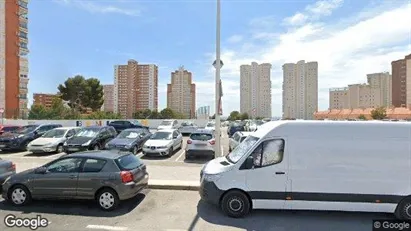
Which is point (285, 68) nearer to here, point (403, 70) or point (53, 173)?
point (403, 70)

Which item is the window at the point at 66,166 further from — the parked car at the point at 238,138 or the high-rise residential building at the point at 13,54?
the high-rise residential building at the point at 13,54

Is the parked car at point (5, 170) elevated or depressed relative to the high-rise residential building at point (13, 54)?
depressed

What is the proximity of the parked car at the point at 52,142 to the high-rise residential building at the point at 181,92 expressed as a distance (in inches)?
2261

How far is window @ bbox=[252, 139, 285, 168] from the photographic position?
647 cm

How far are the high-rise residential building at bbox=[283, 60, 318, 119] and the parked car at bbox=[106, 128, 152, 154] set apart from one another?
53222 millimetres

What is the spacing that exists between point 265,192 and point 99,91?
57.2 metres

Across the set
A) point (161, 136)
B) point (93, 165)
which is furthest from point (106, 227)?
point (161, 136)

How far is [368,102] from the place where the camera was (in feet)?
308

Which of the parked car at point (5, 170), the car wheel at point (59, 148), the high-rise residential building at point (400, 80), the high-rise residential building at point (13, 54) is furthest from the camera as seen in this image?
the high-rise residential building at point (400, 80)

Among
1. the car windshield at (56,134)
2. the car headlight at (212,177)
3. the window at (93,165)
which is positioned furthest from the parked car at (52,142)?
the car headlight at (212,177)

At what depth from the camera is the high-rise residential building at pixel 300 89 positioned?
66500 millimetres

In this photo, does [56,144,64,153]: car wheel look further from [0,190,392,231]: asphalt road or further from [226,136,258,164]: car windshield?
[226,136,258,164]: car windshield

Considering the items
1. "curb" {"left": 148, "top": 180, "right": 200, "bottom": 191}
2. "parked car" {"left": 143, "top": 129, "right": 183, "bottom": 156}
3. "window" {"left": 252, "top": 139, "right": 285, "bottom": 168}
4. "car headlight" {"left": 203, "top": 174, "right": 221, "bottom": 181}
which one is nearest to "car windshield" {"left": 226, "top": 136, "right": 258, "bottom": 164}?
"window" {"left": 252, "top": 139, "right": 285, "bottom": 168}

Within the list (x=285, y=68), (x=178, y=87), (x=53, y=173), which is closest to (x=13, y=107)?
(x=178, y=87)
